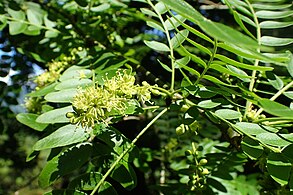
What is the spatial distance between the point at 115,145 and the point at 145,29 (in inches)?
60.0

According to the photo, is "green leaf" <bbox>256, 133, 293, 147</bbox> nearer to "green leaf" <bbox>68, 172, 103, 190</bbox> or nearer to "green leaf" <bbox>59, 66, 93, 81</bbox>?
"green leaf" <bbox>68, 172, 103, 190</bbox>

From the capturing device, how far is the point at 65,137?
3.06ft

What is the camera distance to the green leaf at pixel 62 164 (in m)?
0.94

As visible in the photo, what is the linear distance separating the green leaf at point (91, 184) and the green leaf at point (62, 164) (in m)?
0.03

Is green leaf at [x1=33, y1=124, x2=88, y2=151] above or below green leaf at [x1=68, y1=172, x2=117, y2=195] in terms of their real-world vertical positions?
above

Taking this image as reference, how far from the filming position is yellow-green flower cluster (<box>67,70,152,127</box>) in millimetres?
896

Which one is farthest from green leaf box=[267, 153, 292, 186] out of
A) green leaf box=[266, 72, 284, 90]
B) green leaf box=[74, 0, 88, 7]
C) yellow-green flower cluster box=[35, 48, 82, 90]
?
green leaf box=[74, 0, 88, 7]

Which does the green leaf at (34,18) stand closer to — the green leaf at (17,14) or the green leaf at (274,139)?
the green leaf at (17,14)

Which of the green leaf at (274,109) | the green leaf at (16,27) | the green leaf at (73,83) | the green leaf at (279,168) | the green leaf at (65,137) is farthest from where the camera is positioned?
the green leaf at (16,27)

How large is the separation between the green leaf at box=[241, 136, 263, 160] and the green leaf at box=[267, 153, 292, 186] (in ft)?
0.08

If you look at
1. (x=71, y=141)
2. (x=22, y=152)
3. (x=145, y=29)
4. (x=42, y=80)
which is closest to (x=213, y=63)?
(x=71, y=141)

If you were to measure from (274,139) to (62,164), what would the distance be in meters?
0.45

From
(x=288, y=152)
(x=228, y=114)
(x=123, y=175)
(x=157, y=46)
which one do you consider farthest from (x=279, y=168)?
(x=157, y=46)

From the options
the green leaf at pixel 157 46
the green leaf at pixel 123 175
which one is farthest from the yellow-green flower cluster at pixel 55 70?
the green leaf at pixel 123 175
